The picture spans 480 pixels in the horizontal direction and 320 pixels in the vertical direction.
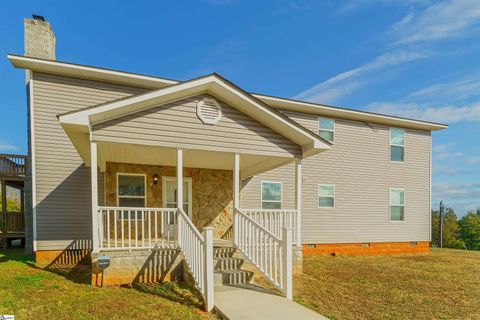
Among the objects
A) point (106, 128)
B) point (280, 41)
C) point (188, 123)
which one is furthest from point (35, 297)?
point (280, 41)

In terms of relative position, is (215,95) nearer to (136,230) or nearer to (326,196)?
(136,230)

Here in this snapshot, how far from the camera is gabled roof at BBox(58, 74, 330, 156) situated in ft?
17.6

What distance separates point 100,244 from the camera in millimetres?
5617

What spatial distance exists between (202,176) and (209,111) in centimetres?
350

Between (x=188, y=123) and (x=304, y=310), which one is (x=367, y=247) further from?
(x=188, y=123)

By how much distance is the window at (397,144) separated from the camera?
493 inches

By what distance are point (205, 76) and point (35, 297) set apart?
5.17 m

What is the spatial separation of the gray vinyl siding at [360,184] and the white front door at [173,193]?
6.69ft

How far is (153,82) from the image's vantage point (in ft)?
→ 29.0

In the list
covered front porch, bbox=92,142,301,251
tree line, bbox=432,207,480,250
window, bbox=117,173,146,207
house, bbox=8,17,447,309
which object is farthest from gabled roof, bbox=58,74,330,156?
tree line, bbox=432,207,480,250

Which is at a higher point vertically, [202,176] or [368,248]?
[202,176]

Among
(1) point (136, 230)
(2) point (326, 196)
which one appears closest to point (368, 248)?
(2) point (326, 196)

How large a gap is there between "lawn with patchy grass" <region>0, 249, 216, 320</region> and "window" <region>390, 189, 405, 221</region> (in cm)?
1050

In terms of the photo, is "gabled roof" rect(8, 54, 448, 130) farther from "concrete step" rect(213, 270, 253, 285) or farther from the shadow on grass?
the shadow on grass
